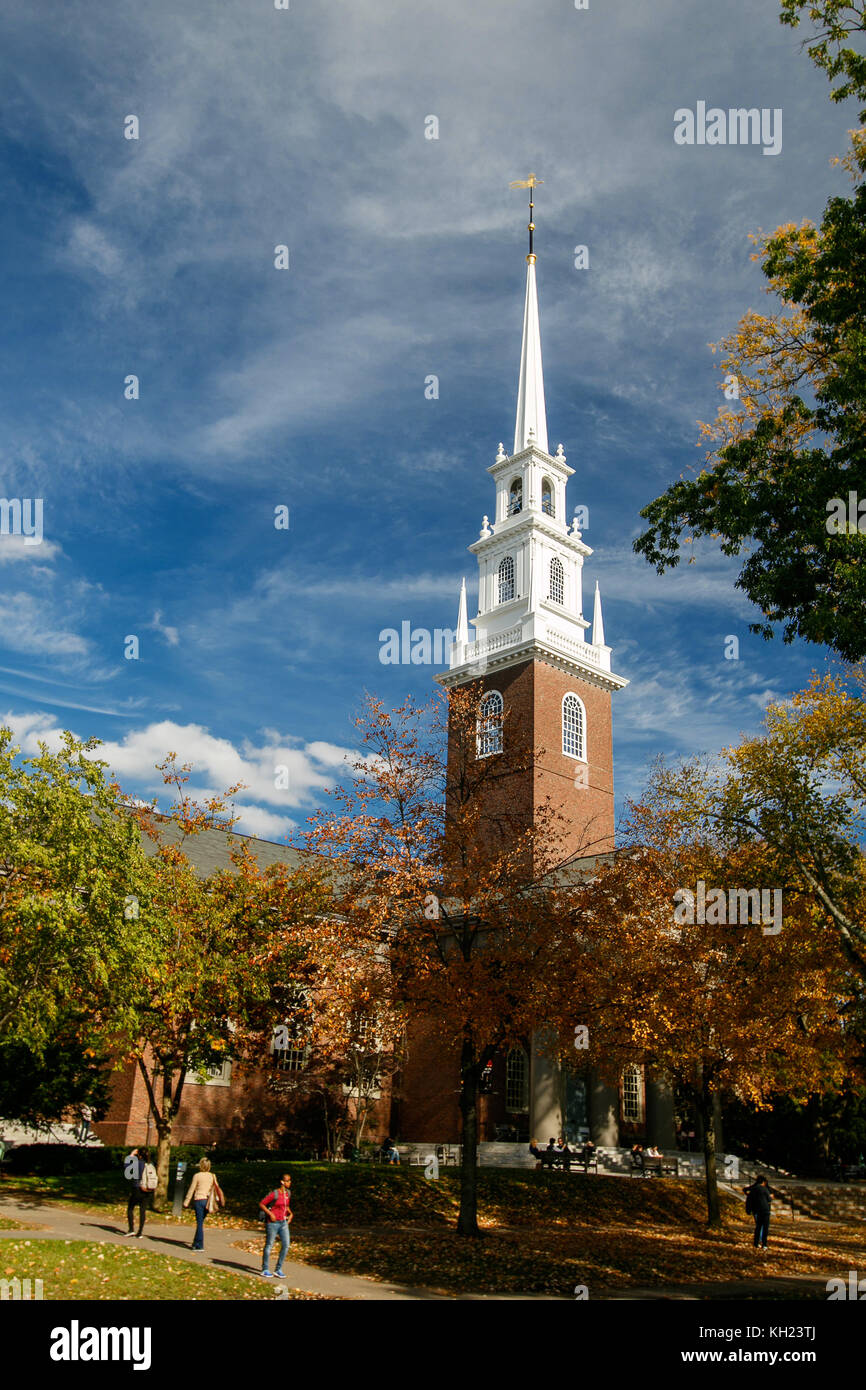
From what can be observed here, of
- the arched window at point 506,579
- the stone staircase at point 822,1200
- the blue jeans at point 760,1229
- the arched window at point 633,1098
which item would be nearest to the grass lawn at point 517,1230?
the blue jeans at point 760,1229

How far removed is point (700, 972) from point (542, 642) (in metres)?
22.7

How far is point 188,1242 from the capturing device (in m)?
18.2

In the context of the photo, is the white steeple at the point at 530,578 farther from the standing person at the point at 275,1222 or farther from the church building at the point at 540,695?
the standing person at the point at 275,1222

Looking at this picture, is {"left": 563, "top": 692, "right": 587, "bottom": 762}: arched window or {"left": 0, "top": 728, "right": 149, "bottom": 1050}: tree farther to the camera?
{"left": 563, "top": 692, "right": 587, "bottom": 762}: arched window

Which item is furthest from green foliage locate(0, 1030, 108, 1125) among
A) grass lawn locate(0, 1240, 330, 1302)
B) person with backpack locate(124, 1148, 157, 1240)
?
grass lawn locate(0, 1240, 330, 1302)

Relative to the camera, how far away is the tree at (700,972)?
76.0ft

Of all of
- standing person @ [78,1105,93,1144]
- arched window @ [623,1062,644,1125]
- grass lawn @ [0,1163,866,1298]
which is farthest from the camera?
arched window @ [623,1062,644,1125]

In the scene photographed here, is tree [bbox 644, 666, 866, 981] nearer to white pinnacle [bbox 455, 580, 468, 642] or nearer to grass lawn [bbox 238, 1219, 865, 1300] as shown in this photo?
grass lawn [bbox 238, 1219, 865, 1300]

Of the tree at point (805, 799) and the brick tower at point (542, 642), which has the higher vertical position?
the brick tower at point (542, 642)

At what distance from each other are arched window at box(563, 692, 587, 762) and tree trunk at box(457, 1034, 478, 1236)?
25762 mm

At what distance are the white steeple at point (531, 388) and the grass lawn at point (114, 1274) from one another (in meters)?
43.2

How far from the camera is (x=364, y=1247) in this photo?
19188mm

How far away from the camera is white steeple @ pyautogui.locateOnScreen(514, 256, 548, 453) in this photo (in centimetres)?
5284
